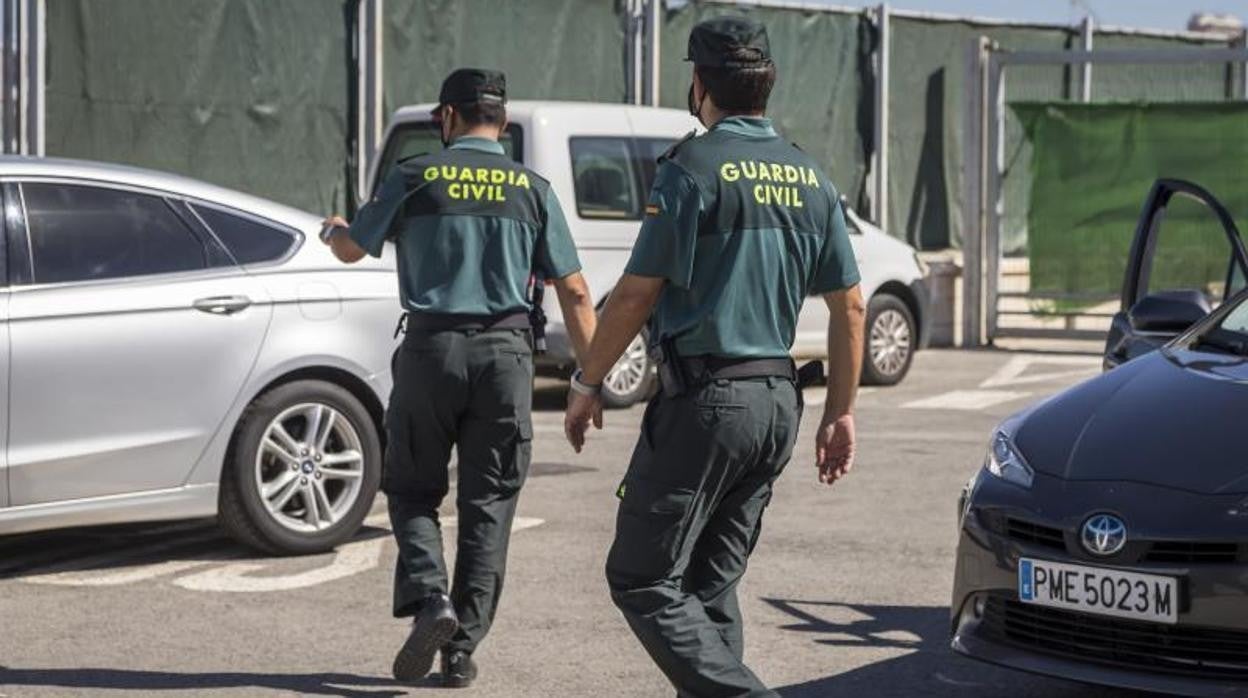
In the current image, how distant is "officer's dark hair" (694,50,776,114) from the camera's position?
535 centimetres

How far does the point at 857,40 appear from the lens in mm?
21391

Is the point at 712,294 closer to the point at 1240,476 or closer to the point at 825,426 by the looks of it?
the point at 825,426

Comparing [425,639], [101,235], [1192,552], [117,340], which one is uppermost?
[101,235]

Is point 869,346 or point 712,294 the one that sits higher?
point 712,294

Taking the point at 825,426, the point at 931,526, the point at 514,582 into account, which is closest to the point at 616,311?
the point at 825,426

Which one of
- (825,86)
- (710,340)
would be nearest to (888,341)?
(825,86)

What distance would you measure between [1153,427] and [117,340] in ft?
12.2

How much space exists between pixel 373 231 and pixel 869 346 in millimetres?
9310

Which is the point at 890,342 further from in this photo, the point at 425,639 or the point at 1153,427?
the point at 425,639

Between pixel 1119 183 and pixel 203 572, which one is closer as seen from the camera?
pixel 203 572

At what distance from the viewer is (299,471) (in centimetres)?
887

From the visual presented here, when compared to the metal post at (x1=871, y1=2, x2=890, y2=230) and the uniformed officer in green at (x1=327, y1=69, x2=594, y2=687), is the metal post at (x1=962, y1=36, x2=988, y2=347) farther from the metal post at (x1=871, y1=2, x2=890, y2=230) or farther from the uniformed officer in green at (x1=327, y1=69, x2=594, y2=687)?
the uniformed officer in green at (x1=327, y1=69, x2=594, y2=687)

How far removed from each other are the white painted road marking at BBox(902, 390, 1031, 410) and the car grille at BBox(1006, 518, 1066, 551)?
8.49 metres

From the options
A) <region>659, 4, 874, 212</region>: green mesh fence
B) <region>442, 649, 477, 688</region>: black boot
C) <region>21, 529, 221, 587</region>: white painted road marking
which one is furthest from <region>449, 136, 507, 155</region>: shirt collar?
<region>659, 4, 874, 212</region>: green mesh fence
